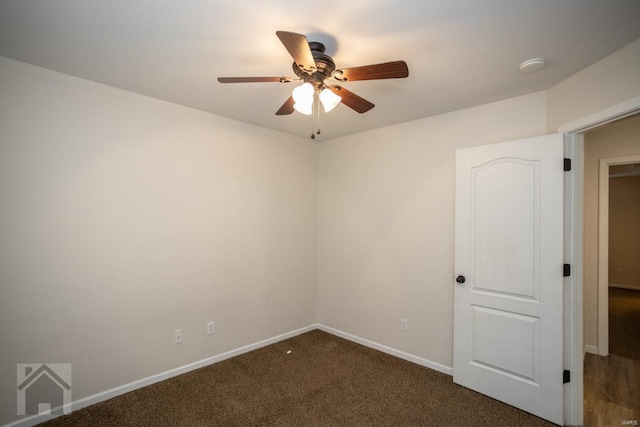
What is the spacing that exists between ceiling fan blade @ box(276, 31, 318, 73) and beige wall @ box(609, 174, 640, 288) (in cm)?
815

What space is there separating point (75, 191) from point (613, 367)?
5198 millimetres

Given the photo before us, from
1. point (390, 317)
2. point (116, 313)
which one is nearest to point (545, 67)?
point (390, 317)

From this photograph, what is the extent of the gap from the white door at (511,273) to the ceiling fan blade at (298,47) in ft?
5.94

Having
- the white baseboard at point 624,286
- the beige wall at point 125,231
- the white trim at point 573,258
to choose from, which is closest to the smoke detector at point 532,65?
the white trim at point 573,258

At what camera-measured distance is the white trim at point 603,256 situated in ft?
10.7

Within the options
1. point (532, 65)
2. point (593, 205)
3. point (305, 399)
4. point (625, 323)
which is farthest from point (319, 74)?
point (625, 323)

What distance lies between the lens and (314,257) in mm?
4090

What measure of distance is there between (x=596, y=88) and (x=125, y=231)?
3.63 metres

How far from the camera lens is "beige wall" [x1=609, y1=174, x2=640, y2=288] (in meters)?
6.31

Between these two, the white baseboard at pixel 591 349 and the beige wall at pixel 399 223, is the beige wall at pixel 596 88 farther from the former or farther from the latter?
the white baseboard at pixel 591 349

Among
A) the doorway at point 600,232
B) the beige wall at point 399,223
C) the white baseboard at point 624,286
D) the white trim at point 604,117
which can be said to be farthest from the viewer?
the white baseboard at point 624,286

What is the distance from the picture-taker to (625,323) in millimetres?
4320

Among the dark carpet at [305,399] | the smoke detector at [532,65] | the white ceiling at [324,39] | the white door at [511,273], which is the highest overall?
the white ceiling at [324,39]

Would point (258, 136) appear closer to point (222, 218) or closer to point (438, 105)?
point (222, 218)
